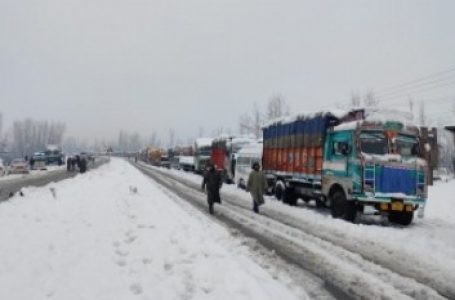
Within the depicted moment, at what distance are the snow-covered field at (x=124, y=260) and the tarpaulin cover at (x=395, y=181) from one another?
5091 mm

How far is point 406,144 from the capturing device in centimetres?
1744

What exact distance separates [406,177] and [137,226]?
8.24 m

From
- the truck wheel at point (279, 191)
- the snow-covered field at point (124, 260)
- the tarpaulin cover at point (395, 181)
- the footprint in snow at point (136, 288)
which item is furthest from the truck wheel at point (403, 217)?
the footprint in snow at point (136, 288)

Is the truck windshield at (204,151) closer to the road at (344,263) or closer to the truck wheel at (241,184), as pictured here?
the truck wheel at (241,184)

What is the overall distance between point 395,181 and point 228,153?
27076 millimetres

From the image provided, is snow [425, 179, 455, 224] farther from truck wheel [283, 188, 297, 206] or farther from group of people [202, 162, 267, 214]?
group of people [202, 162, 267, 214]

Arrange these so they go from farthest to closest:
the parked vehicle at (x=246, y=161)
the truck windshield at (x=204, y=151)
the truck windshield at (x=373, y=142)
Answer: the truck windshield at (x=204, y=151)
the parked vehicle at (x=246, y=161)
the truck windshield at (x=373, y=142)

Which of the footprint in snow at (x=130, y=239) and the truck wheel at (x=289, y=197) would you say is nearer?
the footprint in snow at (x=130, y=239)

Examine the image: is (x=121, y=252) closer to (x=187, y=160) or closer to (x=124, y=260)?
(x=124, y=260)

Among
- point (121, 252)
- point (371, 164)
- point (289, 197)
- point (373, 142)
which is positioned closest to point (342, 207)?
point (371, 164)

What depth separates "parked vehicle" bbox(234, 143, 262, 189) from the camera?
32384 mm

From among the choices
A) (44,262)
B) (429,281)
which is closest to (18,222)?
(44,262)

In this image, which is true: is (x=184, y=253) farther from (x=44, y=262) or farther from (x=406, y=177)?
(x=406, y=177)

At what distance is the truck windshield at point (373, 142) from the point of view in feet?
56.4
